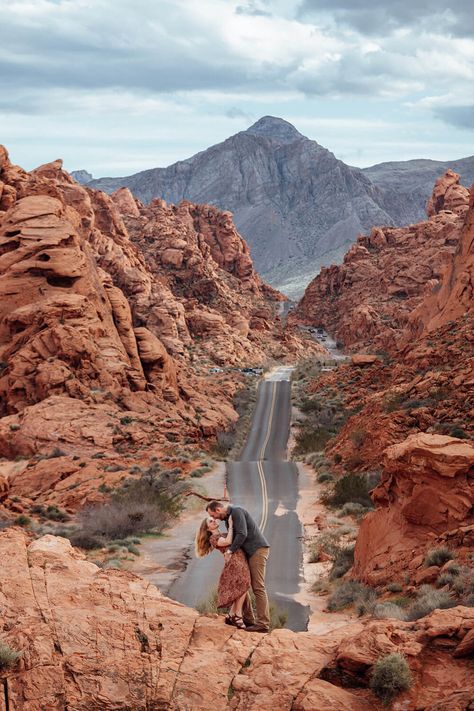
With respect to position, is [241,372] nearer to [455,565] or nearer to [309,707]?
[455,565]

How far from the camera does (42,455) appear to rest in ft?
105

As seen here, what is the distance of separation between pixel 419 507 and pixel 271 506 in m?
16.2

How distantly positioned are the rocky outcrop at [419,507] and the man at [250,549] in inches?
236

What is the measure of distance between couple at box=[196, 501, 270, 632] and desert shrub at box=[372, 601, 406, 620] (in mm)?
Result: 2787

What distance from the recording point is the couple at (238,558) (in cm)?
845

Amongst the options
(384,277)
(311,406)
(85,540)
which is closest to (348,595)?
(85,540)

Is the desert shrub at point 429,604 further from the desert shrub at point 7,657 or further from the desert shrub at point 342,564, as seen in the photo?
the desert shrub at point 342,564

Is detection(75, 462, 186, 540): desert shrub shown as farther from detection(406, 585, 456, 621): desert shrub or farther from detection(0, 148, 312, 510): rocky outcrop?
detection(406, 585, 456, 621): desert shrub

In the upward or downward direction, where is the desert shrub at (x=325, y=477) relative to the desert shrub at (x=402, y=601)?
downward

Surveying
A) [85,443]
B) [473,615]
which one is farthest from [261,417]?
[473,615]

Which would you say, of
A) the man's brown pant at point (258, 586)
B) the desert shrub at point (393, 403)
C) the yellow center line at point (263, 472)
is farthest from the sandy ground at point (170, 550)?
the man's brown pant at point (258, 586)

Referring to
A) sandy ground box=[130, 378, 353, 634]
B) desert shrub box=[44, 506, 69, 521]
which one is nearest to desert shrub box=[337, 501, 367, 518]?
sandy ground box=[130, 378, 353, 634]

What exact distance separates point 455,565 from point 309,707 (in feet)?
22.2

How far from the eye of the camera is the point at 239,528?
8.57 m
